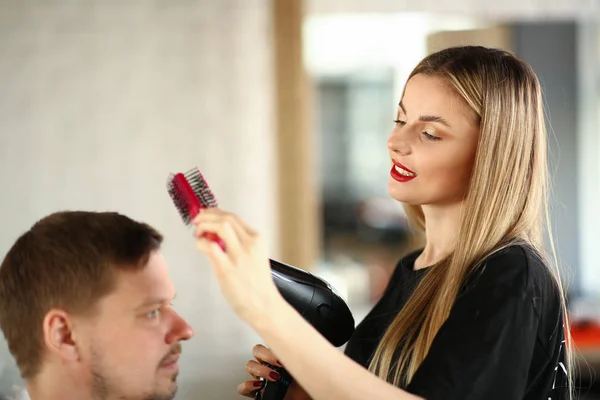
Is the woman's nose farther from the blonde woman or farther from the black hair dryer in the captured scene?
the black hair dryer

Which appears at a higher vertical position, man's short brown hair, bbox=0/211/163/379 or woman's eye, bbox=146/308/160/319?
man's short brown hair, bbox=0/211/163/379

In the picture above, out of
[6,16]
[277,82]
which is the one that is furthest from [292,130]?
[6,16]

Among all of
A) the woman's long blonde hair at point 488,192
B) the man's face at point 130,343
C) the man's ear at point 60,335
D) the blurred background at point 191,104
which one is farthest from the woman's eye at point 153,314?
the blurred background at point 191,104

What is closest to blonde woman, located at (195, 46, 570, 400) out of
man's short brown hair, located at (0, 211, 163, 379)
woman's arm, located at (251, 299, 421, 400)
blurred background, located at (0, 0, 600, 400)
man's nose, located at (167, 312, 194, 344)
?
woman's arm, located at (251, 299, 421, 400)

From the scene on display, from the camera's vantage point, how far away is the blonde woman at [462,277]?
3.26ft

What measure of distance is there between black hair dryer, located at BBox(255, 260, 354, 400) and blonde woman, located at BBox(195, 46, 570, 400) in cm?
3

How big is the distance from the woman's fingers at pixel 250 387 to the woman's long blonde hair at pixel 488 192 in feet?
0.70

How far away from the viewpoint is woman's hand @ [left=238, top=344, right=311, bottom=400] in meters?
1.30

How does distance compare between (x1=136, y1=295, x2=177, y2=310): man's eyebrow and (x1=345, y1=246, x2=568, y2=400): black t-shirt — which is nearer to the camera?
(x1=345, y1=246, x2=568, y2=400): black t-shirt

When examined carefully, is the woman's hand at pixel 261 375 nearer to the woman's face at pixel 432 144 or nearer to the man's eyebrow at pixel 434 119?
the woman's face at pixel 432 144

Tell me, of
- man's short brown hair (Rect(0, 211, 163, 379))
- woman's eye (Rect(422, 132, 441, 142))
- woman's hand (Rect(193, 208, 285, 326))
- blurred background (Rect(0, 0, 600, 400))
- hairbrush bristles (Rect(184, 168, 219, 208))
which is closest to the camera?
woman's hand (Rect(193, 208, 285, 326))

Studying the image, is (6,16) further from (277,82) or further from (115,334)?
(115,334)

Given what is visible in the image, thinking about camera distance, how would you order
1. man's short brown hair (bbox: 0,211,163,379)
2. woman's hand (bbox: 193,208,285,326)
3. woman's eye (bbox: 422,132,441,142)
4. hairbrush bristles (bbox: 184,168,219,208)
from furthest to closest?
woman's eye (bbox: 422,132,441,142), man's short brown hair (bbox: 0,211,163,379), hairbrush bristles (bbox: 184,168,219,208), woman's hand (bbox: 193,208,285,326)

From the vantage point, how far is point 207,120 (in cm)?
340
